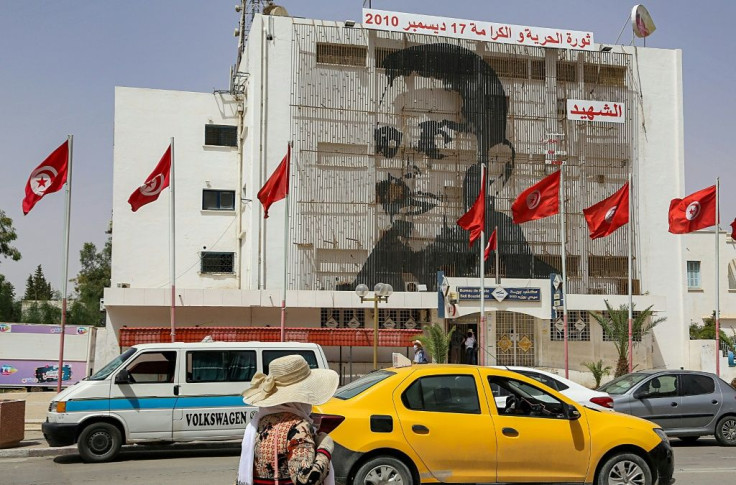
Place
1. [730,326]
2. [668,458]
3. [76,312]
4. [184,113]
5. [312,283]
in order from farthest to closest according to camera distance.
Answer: [76,312] → [730,326] → [184,113] → [312,283] → [668,458]

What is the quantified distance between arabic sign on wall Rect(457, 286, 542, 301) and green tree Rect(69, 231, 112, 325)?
32784 mm

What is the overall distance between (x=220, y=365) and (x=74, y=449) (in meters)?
3.80

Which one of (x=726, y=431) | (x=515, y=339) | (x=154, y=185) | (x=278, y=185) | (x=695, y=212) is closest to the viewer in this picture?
(x=726, y=431)

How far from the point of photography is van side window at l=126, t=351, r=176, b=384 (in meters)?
14.5

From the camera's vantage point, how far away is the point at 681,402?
668 inches

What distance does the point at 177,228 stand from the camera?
3753 centimetres

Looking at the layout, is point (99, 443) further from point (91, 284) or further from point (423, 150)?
point (91, 284)

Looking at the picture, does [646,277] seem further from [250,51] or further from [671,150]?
[250,51]

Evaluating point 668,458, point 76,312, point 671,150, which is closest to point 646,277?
point 671,150

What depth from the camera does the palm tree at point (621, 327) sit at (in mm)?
33062

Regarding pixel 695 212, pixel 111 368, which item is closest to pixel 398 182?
pixel 695 212

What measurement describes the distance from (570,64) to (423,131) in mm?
7743

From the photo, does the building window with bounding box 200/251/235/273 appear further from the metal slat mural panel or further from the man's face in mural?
the man's face in mural

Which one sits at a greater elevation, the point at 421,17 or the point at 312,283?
the point at 421,17
